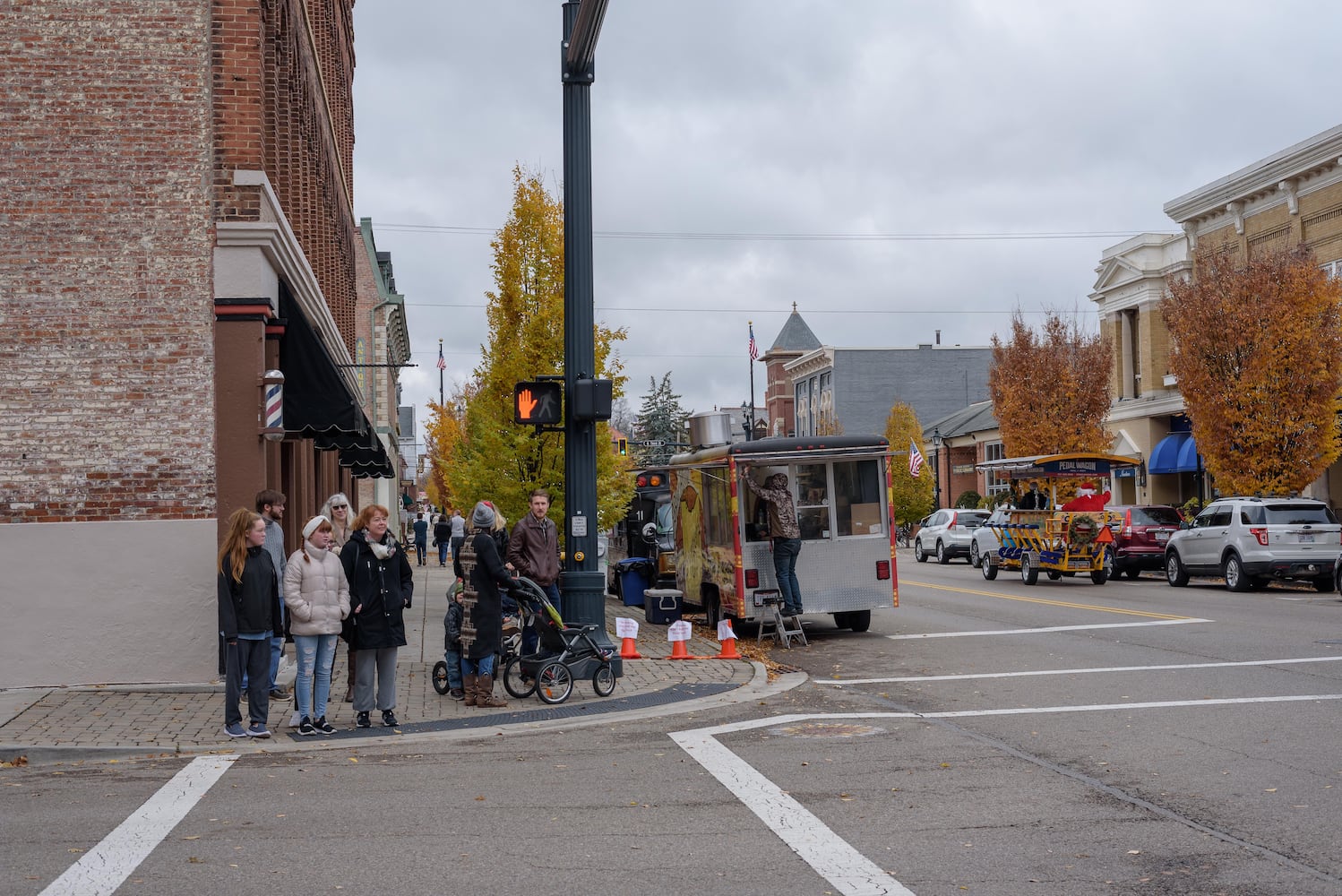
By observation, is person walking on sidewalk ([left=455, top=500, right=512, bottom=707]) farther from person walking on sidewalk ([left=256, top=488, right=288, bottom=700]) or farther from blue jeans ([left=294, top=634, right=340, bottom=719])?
person walking on sidewalk ([left=256, top=488, right=288, bottom=700])

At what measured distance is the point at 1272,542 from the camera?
24.7 m

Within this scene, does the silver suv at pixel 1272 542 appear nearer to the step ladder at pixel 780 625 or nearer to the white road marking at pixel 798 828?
the step ladder at pixel 780 625

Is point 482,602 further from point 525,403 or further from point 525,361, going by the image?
point 525,361

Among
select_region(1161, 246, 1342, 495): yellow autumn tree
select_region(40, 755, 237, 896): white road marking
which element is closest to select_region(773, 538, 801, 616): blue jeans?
select_region(40, 755, 237, 896): white road marking

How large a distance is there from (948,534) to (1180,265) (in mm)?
11698

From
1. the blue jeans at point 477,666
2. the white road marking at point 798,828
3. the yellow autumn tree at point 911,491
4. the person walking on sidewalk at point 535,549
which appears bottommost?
the white road marking at point 798,828

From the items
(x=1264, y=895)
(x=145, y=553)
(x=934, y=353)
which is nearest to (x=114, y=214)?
(x=145, y=553)

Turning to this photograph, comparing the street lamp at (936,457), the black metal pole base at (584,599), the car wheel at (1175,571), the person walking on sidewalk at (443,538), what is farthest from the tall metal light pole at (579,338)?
the street lamp at (936,457)

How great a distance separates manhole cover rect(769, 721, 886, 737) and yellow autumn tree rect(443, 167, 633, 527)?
12337 mm

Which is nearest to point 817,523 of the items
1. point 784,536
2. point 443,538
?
point 784,536

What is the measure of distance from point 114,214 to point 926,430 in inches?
2606

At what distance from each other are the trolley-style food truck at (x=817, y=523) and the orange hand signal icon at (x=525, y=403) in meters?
4.46

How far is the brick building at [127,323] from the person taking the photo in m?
12.8

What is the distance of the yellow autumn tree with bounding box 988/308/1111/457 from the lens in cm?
4506
